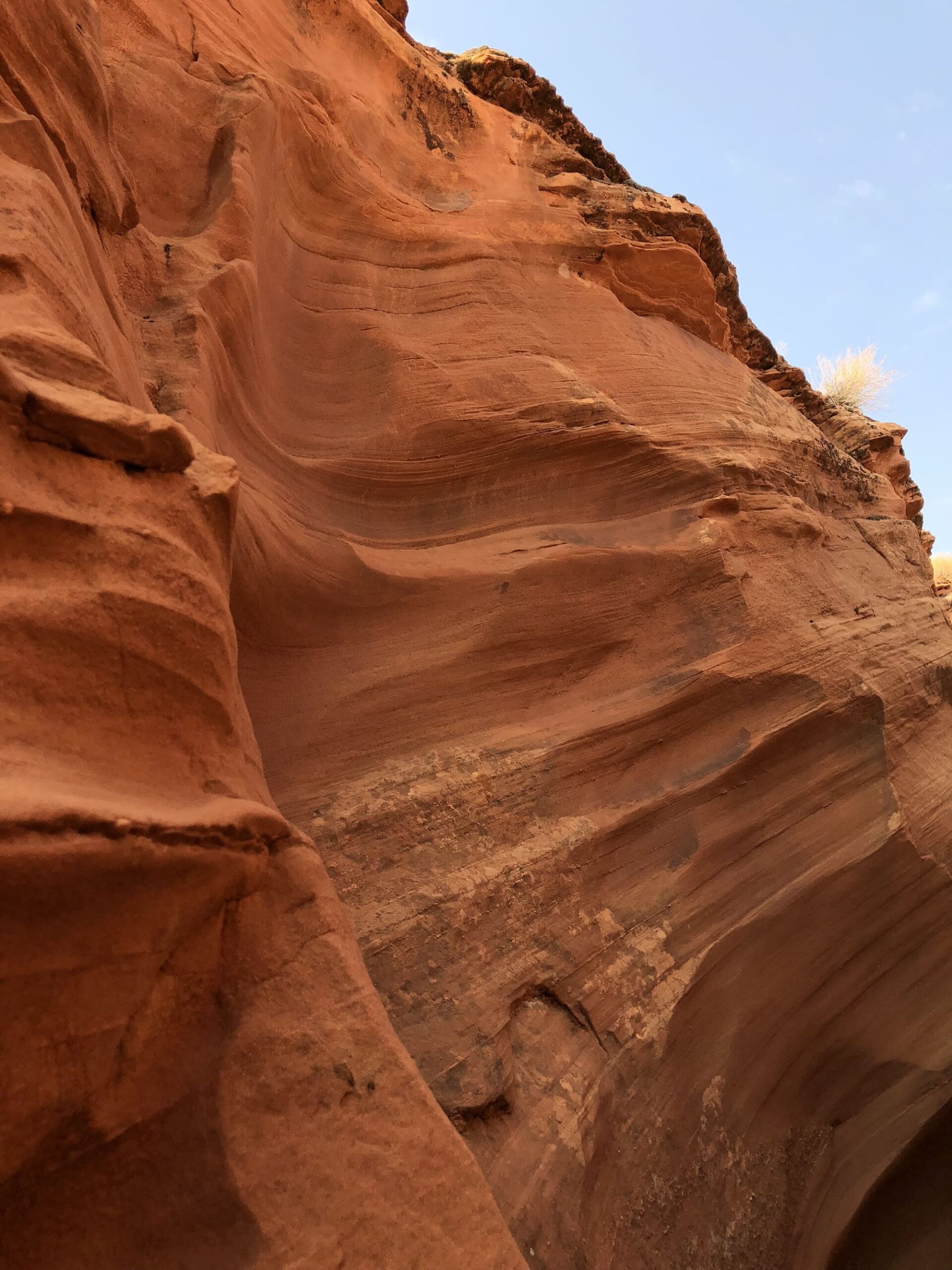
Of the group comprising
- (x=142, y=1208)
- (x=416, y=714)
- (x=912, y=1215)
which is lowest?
(x=912, y=1215)

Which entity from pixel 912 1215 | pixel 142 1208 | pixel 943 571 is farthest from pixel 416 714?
pixel 943 571

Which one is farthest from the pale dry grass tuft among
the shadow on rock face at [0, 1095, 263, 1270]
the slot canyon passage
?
the shadow on rock face at [0, 1095, 263, 1270]

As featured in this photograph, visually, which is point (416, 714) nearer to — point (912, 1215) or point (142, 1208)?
point (142, 1208)

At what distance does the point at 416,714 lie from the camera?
3.32 m

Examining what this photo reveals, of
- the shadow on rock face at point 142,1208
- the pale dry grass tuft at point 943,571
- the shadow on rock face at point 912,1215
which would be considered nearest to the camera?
the shadow on rock face at point 142,1208

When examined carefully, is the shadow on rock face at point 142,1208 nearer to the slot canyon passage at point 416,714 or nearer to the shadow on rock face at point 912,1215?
the slot canyon passage at point 416,714

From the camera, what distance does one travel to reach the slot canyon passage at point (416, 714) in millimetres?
1634

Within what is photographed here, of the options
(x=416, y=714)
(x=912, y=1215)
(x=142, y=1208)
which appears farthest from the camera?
(x=912, y=1215)

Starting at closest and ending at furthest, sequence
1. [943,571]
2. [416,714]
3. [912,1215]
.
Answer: [416,714] → [912,1215] → [943,571]

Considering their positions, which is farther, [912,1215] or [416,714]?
[912,1215]

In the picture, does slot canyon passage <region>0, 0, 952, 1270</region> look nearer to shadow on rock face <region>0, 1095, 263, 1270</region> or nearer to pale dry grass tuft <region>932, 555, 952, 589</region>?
shadow on rock face <region>0, 1095, 263, 1270</region>

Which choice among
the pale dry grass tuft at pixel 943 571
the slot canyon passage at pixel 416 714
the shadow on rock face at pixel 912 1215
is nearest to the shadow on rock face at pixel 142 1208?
the slot canyon passage at pixel 416 714

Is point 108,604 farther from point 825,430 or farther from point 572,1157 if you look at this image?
point 825,430

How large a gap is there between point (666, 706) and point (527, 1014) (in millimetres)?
1469
